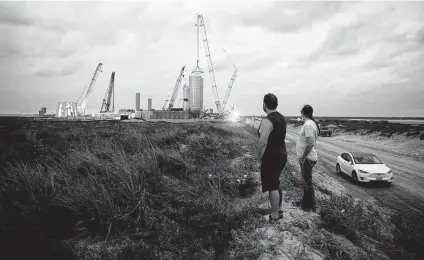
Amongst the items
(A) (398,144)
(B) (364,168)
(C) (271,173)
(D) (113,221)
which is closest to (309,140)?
(C) (271,173)

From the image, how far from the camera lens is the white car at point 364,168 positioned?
31.7 ft

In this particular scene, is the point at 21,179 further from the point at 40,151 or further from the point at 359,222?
the point at 359,222

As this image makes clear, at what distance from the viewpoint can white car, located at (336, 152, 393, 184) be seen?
31.7 ft

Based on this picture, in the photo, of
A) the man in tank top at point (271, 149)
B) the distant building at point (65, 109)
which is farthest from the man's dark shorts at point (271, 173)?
the distant building at point (65, 109)

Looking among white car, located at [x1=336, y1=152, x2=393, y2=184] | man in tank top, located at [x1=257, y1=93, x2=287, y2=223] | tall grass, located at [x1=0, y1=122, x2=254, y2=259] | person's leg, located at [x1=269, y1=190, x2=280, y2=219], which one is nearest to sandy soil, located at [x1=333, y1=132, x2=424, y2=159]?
white car, located at [x1=336, y1=152, x2=393, y2=184]

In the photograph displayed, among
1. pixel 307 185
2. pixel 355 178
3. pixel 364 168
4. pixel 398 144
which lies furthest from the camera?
pixel 398 144

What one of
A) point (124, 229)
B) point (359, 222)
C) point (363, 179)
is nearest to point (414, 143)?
point (363, 179)

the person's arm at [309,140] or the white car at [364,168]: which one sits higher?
the person's arm at [309,140]

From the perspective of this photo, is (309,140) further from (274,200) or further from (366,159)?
(366,159)

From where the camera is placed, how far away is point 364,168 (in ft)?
32.9

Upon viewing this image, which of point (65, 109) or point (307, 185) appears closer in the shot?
point (307, 185)

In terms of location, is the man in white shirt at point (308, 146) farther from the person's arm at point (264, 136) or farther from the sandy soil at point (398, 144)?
the sandy soil at point (398, 144)

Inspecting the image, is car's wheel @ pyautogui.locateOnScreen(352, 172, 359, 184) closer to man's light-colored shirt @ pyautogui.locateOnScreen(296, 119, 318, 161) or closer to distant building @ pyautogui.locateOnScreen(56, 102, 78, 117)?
man's light-colored shirt @ pyautogui.locateOnScreen(296, 119, 318, 161)

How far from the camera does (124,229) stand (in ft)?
10.9
